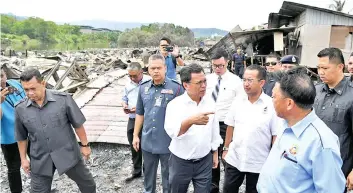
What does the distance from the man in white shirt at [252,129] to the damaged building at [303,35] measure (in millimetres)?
10664

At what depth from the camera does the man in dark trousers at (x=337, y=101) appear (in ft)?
8.22

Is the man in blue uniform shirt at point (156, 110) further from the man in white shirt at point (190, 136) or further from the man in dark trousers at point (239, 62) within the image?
the man in dark trousers at point (239, 62)

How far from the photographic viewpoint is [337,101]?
255cm

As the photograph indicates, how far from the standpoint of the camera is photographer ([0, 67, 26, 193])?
3258 mm

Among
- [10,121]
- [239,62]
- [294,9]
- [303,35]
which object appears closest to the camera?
[10,121]

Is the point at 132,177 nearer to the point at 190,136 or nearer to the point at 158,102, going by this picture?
the point at 158,102

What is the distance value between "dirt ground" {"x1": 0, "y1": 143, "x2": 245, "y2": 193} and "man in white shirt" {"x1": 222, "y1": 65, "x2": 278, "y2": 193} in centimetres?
125

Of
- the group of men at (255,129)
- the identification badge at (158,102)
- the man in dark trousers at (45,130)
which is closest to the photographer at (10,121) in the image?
the man in dark trousers at (45,130)

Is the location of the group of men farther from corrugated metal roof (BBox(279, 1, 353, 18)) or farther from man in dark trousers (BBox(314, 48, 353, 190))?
corrugated metal roof (BBox(279, 1, 353, 18))

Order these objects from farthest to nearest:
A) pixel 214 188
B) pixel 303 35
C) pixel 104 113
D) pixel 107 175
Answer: pixel 303 35, pixel 104 113, pixel 107 175, pixel 214 188

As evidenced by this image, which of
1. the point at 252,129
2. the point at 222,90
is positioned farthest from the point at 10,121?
the point at 252,129

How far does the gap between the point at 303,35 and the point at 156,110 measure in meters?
11.2

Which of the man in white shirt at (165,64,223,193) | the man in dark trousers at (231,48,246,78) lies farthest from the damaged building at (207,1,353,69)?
the man in white shirt at (165,64,223,193)

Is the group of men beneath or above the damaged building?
beneath
